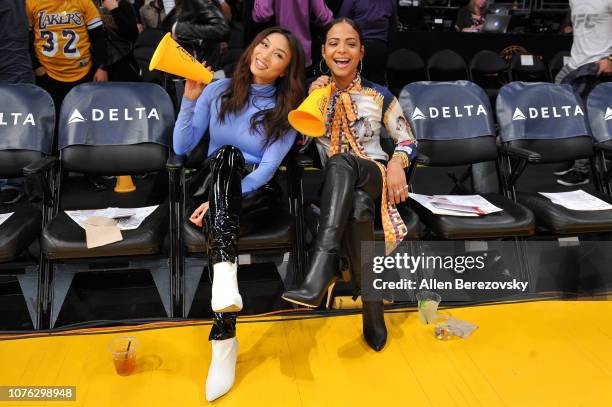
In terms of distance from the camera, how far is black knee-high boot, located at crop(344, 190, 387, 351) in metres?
2.22

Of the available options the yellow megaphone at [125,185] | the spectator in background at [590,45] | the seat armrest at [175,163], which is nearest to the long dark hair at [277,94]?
the seat armrest at [175,163]

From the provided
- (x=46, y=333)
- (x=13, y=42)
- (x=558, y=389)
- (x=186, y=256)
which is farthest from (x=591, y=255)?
(x=13, y=42)

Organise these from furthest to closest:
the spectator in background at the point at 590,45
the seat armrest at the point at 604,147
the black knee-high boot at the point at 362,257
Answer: the spectator in background at the point at 590,45 < the seat armrest at the point at 604,147 < the black knee-high boot at the point at 362,257

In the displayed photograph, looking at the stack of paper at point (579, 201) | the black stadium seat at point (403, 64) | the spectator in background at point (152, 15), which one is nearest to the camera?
the stack of paper at point (579, 201)

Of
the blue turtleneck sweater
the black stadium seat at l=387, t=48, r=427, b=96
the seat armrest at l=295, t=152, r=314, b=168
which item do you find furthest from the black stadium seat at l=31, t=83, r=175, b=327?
the black stadium seat at l=387, t=48, r=427, b=96

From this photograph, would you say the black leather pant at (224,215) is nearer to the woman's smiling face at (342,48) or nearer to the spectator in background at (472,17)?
the woman's smiling face at (342,48)

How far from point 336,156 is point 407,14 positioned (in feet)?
15.8

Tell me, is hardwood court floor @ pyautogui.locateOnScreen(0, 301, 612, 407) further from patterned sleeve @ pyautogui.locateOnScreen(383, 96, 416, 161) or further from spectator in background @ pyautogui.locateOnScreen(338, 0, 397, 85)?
spectator in background @ pyautogui.locateOnScreen(338, 0, 397, 85)

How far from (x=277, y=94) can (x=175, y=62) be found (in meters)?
0.62

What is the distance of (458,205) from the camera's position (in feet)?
8.86

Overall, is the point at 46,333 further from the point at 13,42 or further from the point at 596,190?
the point at 596,190

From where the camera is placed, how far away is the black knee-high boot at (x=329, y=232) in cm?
198

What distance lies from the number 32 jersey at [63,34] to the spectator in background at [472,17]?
4.35 meters

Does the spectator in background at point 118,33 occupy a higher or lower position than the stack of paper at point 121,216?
higher
